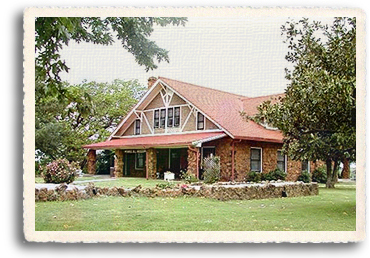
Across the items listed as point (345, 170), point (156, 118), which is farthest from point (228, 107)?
point (345, 170)

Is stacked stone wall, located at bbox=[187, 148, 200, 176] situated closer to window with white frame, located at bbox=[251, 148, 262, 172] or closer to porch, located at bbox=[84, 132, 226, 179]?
porch, located at bbox=[84, 132, 226, 179]

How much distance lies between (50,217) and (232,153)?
6.41ft

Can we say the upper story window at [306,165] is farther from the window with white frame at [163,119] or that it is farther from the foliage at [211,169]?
the window with white frame at [163,119]

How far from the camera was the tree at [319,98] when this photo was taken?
19.6 ft

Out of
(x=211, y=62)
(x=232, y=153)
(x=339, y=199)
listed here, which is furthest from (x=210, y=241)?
(x=211, y=62)

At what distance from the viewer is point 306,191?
6227 mm

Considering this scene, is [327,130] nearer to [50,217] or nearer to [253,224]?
[253,224]

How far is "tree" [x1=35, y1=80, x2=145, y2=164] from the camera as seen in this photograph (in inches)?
236

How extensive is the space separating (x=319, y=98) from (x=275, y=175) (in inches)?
36.5

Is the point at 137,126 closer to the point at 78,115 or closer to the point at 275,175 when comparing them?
the point at 78,115

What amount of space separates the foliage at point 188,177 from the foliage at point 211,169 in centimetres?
11

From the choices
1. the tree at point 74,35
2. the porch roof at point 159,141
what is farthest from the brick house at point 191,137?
the tree at point 74,35

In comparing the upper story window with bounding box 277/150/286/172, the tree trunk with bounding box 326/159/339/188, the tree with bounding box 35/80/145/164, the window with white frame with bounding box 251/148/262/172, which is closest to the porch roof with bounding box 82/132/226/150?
the tree with bounding box 35/80/145/164

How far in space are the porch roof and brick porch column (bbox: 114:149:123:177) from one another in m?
0.06
